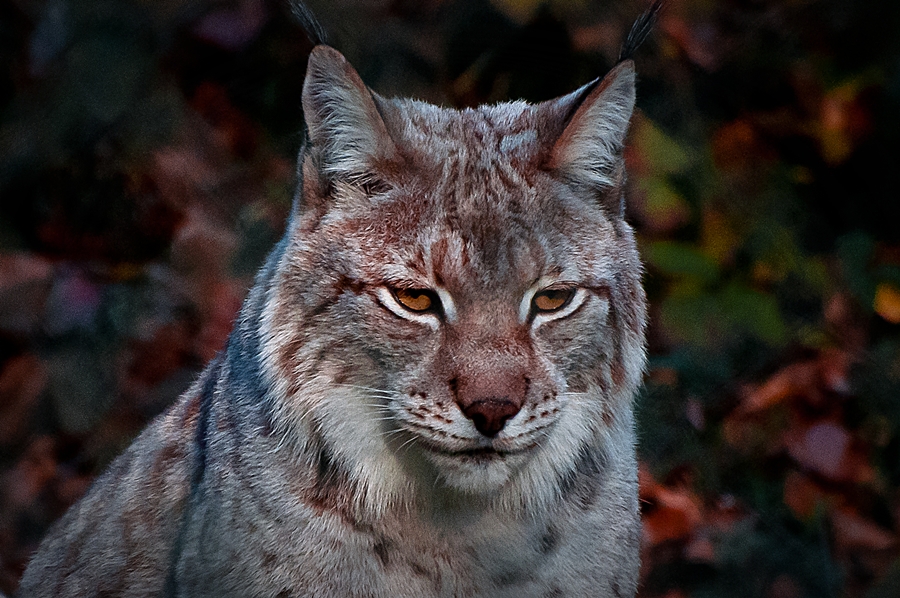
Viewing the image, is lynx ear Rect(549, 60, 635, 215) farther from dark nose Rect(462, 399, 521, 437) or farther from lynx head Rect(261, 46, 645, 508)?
dark nose Rect(462, 399, 521, 437)

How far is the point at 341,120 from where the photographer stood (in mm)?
2211

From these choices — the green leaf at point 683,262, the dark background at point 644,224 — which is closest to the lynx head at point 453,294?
the dark background at point 644,224

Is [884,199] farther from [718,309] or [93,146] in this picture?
[93,146]

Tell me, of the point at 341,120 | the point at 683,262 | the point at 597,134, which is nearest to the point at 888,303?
the point at 683,262

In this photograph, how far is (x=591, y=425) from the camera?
2.39 metres

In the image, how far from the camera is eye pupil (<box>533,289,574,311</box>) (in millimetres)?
2168

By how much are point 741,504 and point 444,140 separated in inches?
87.7

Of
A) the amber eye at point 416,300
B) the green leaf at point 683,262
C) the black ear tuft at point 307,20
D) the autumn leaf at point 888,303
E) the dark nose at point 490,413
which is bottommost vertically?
the dark nose at point 490,413

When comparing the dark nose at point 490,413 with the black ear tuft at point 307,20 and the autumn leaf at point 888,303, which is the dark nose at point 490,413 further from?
the autumn leaf at point 888,303

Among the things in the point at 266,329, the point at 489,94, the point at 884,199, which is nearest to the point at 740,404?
the point at 884,199

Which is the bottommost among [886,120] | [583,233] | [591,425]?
[591,425]

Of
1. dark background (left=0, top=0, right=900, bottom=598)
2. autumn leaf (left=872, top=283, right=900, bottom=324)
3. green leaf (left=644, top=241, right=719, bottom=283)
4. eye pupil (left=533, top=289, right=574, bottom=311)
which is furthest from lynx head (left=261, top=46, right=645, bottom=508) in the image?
autumn leaf (left=872, top=283, right=900, bottom=324)

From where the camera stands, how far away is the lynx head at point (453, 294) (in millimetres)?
2090

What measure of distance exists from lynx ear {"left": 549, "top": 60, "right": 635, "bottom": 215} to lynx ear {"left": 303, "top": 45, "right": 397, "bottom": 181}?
0.38 meters
